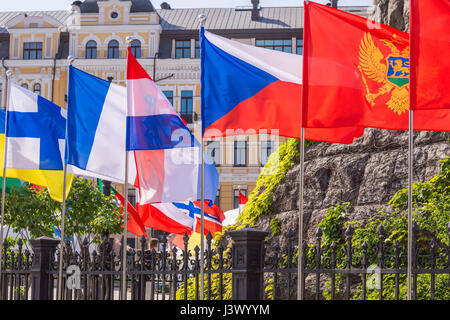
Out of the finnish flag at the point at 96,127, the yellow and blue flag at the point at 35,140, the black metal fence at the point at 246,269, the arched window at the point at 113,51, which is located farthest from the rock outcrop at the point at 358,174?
the arched window at the point at 113,51

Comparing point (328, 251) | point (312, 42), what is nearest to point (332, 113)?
point (312, 42)

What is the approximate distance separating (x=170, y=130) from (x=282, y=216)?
2436 millimetres

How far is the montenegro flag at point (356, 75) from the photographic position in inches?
309

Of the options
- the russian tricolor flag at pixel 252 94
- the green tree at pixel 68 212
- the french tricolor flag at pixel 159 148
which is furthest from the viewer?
the green tree at pixel 68 212

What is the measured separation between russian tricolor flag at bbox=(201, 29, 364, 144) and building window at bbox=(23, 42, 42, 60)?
33081 mm

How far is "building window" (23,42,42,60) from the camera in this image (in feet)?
132

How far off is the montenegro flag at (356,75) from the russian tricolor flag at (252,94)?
2.33 feet

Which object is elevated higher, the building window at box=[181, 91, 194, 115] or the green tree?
the building window at box=[181, 91, 194, 115]

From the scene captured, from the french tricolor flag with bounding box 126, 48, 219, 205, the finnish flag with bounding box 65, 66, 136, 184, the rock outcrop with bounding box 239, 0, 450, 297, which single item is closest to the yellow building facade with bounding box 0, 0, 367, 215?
the rock outcrop with bounding box 239, 0, 450, 297

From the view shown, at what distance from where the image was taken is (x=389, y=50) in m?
7.93

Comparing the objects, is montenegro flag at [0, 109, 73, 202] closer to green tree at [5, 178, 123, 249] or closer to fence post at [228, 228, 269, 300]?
fence post at [228, 228, 269, 300]

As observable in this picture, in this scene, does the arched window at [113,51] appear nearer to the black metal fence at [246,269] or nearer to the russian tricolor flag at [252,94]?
the black metal fence at [246,269]
